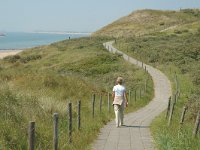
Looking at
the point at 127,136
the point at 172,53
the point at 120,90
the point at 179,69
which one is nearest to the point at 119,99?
the point at 120,90

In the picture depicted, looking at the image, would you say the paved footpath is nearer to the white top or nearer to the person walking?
the person walking

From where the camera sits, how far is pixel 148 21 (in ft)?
432

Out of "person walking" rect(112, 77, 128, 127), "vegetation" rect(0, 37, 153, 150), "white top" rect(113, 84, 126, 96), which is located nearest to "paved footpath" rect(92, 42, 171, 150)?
"vegetation" rect(0, 37, 153, 150)

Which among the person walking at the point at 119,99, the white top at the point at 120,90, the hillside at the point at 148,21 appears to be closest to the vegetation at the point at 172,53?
the hillside at the point at 148,21

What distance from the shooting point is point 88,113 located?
1683cm

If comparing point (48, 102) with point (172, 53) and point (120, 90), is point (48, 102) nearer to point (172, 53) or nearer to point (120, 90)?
point (120, 90)

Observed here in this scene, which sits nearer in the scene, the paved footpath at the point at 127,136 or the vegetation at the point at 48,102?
the vegetation at the point at 48,102

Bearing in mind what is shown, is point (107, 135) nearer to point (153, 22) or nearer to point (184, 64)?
point (184, 64)

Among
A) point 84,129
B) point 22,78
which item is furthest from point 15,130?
point 22,78

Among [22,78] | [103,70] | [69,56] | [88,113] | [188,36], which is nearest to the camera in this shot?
[88,113]

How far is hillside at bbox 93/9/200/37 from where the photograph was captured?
11972 centimetres

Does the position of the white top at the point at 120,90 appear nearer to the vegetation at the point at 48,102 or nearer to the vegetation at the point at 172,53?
the vegetation at the point at 48,102

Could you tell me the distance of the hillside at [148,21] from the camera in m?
120

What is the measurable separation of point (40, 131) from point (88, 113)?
6.16 meters
